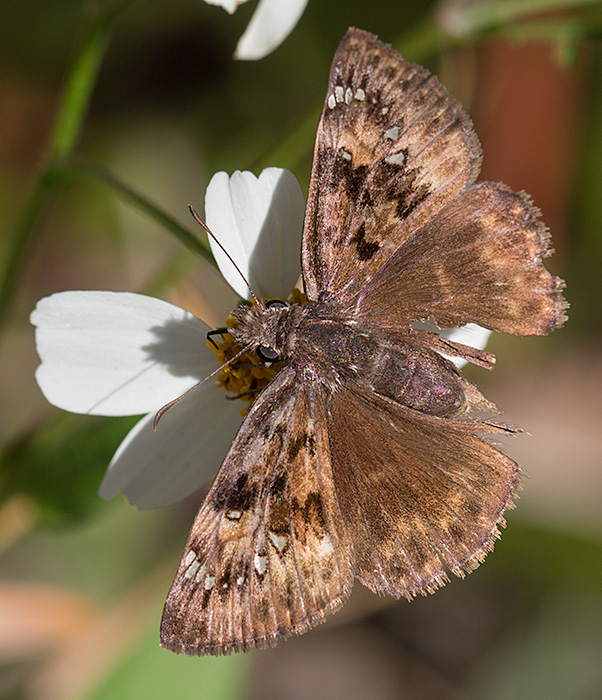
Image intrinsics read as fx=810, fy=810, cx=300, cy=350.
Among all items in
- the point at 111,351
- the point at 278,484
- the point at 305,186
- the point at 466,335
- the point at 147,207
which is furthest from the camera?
the point at 305,186

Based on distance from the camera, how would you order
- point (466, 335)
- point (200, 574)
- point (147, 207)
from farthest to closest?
point (466, 335) → point (147, 207) → point (200, 574)

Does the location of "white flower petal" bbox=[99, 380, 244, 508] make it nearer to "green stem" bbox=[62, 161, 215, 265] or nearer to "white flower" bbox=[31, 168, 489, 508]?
"white flower" bbox=[31, 168, 489, 508]

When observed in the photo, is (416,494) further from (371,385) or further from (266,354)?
(266,354)

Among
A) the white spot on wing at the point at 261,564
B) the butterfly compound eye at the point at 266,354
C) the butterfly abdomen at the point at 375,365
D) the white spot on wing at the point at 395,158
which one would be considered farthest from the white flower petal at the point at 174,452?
the white spot on wing at the point at 395,158

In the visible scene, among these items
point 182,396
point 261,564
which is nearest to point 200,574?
point 261,564

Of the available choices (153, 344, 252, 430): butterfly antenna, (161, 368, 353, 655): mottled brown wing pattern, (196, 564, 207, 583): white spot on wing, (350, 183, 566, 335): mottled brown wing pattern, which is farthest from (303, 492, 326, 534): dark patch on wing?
(350, 183, 566, 335): mottled brown wing pattern
